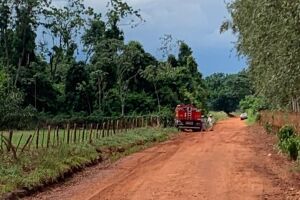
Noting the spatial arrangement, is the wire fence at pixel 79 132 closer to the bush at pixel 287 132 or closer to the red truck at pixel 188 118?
the red truck at pixel 188 118

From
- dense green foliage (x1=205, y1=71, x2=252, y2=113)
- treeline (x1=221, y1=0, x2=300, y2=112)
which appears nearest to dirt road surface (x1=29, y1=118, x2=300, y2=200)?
treeline (x1=221, y1=0, x2=300, y2=112)

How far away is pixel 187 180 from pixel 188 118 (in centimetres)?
3255

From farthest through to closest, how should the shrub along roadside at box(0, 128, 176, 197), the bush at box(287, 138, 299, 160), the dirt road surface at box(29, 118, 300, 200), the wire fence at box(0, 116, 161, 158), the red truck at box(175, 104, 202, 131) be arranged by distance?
1. the red truck at box(175, 104, 202, 131)
2. the wire fence at box(0, 116, 161, 158)
3. the bush at box(287, 138, 299, 160)
4. the shrub along roadside at box(0, 128, 176, 197)
5. the dirt road surface at box(29, 118, 300, 200)

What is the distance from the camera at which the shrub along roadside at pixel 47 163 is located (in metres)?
13.5

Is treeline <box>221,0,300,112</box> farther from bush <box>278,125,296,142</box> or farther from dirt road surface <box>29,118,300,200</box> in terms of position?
bush <box>278,125,296,142</box>

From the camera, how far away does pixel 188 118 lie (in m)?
47.7

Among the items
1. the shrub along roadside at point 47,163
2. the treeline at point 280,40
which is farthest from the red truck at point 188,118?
the treeline at point 280,40

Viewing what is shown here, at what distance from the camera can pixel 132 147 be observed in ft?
92.0

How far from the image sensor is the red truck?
47.2m

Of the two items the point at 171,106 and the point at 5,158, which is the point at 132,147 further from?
the point at 171,106

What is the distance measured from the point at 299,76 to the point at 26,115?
3607 cm

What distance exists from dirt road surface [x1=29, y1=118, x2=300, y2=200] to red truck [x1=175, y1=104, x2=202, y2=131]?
24.2 meters

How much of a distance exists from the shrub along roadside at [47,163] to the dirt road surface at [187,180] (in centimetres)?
42

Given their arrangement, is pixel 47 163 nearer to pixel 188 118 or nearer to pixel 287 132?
pixel 287 132
